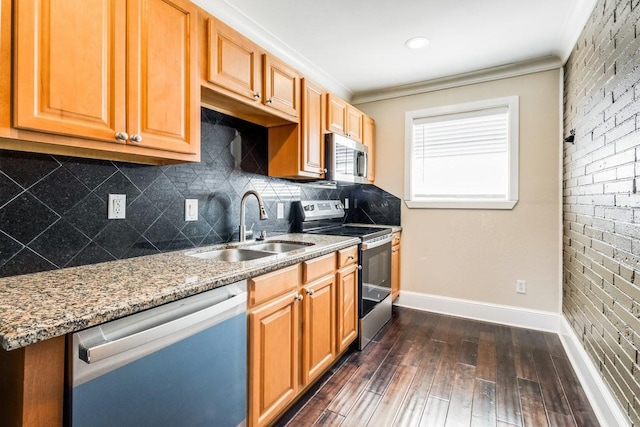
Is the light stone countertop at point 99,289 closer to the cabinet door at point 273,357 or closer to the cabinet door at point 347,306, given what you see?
the cabinet door at point 273,357

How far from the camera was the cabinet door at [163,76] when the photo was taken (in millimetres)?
1281

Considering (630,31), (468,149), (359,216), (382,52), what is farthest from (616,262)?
(359,216)

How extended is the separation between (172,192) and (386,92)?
2.70 metres

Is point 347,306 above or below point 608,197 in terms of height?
below

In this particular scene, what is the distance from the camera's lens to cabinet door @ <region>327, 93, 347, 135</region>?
8.87 feet

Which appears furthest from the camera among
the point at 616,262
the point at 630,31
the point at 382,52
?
the point at 382,52

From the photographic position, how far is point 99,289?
3.42 feet

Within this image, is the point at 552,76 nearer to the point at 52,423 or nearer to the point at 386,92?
the point at 386,92

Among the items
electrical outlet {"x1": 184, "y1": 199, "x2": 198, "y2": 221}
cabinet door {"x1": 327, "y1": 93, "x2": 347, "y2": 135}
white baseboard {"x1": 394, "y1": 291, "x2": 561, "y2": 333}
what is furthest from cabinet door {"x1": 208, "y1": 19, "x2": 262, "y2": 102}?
white baseboard {"x1": 394, "y1": 291, "x2": 561, "y2": 333}

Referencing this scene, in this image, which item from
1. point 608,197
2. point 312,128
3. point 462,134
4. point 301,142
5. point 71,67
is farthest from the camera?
point 462,134

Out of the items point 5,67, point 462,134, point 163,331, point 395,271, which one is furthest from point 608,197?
point 5,67

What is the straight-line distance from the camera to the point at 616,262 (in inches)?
61.5

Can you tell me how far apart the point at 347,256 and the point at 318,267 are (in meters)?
0.42

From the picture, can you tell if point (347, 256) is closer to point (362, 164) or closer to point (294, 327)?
point (294, 327)
